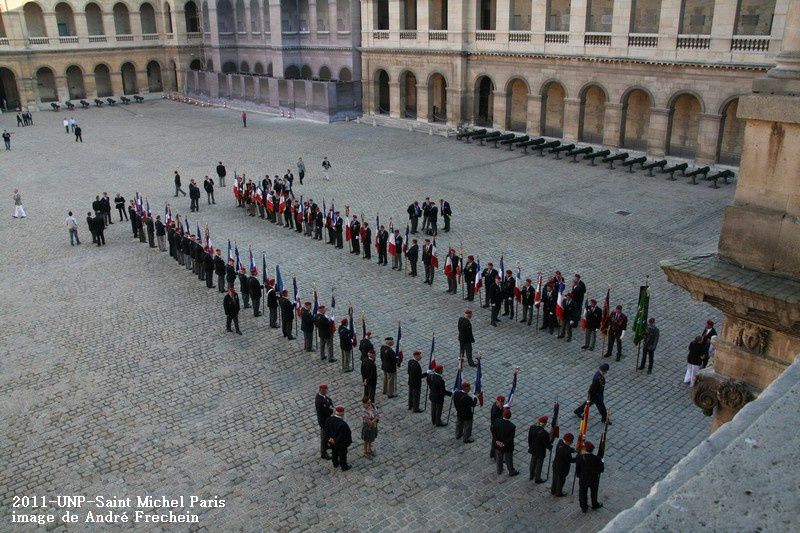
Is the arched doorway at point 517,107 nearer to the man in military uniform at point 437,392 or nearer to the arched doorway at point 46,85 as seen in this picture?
the man in military uniform at point 437,392

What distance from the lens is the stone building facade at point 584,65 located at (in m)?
30.0

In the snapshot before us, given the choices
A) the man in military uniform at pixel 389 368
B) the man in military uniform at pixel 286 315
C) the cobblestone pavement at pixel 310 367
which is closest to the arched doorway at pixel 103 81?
the cobblestone pavement at pixel 310 367

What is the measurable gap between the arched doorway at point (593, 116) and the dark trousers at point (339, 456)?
29.3 metres

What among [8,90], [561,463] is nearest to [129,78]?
[8,90]

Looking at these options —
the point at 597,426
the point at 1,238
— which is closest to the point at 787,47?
the point at 597,426

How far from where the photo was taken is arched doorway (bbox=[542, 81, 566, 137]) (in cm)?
3853

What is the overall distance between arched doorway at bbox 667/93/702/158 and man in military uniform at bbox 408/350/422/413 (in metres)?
24.9

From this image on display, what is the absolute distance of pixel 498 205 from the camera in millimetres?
27031

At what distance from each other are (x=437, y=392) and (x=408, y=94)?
39.6m

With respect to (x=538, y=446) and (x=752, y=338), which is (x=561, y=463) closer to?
(x=538, y=446)

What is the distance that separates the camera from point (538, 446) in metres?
10.6

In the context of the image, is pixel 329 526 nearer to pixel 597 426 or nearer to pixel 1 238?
pixel 597 426

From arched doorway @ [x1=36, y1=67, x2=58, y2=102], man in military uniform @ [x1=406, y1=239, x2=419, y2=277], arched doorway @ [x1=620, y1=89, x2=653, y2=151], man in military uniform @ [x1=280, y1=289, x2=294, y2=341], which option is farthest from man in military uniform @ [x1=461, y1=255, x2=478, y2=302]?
arched doorway @ [x1=36, y1=67, x2=58, y2=102]

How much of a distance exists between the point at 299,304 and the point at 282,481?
581 cm
